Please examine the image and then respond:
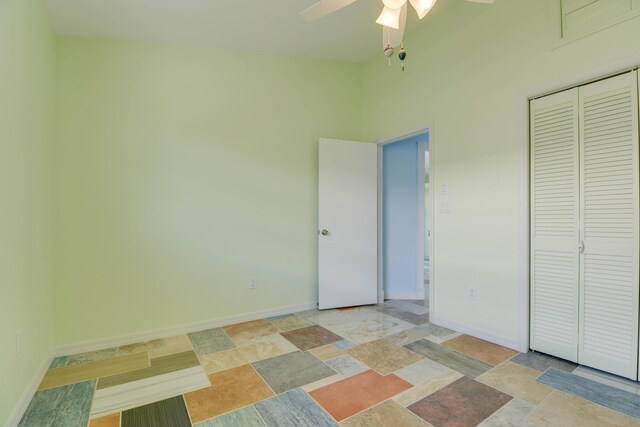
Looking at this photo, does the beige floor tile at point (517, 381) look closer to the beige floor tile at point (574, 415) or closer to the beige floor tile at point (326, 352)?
the beige floor tile at point (574, 415)

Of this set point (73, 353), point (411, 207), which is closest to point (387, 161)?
point (411, 207)

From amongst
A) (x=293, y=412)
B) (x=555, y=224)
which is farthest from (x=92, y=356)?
(x=555, y=224)

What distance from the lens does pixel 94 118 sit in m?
2.56

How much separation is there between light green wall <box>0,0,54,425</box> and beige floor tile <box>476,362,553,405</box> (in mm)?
2646

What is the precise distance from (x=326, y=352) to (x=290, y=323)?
0.73m

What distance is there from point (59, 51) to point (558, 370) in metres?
4.32

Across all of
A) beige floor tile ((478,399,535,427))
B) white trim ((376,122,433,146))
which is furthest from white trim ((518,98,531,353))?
white trim ((376,122,433,146))

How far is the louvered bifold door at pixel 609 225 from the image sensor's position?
6.31 ft

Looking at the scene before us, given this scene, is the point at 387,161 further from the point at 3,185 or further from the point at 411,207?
the point at 3,185

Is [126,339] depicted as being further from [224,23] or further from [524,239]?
[524,239]

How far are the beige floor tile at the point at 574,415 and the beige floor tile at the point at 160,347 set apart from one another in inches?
93.0

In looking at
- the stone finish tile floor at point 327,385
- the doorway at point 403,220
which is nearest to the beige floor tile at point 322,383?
the stone finish tile floor at point 327,385

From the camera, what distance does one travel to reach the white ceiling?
231 centimetres

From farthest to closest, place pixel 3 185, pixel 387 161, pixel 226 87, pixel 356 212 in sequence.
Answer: pixel 387 161, pixel 356 212, pixel 226 87, pixel 3 185
